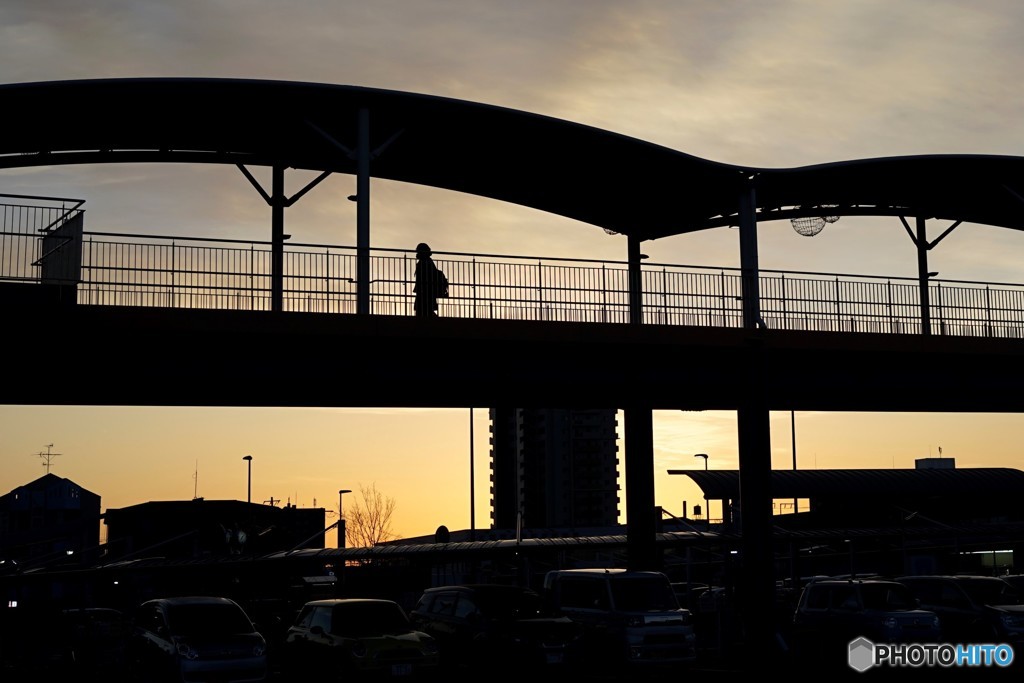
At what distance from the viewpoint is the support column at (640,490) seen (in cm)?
3581

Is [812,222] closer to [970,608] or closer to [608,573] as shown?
[970,608]

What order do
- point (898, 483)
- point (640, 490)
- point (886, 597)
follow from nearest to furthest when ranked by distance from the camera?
1. point (886, 597)
2. point (640, 490)
3. point (898, 483)

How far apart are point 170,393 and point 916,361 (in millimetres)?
20932

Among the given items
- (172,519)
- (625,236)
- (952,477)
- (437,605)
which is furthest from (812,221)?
(172,519)

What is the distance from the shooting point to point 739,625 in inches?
1412

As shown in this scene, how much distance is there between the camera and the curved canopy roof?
28953 millimetres

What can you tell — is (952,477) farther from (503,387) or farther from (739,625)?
(503,387)

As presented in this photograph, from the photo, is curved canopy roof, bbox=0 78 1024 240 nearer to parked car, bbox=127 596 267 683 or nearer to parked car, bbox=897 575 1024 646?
parked car, bbox=127 596 267 683

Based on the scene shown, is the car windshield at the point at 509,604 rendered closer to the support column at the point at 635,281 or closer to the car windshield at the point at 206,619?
the car windshield at the point at 206,619

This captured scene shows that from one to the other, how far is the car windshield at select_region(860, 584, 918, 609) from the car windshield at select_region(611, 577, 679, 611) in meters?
3.93

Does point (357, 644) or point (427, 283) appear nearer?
point (357, 644)

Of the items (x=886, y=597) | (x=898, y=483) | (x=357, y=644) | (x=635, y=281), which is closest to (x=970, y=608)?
(x=886, y=597)

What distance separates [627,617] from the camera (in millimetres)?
23891

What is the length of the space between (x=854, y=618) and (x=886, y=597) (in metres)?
0.83
